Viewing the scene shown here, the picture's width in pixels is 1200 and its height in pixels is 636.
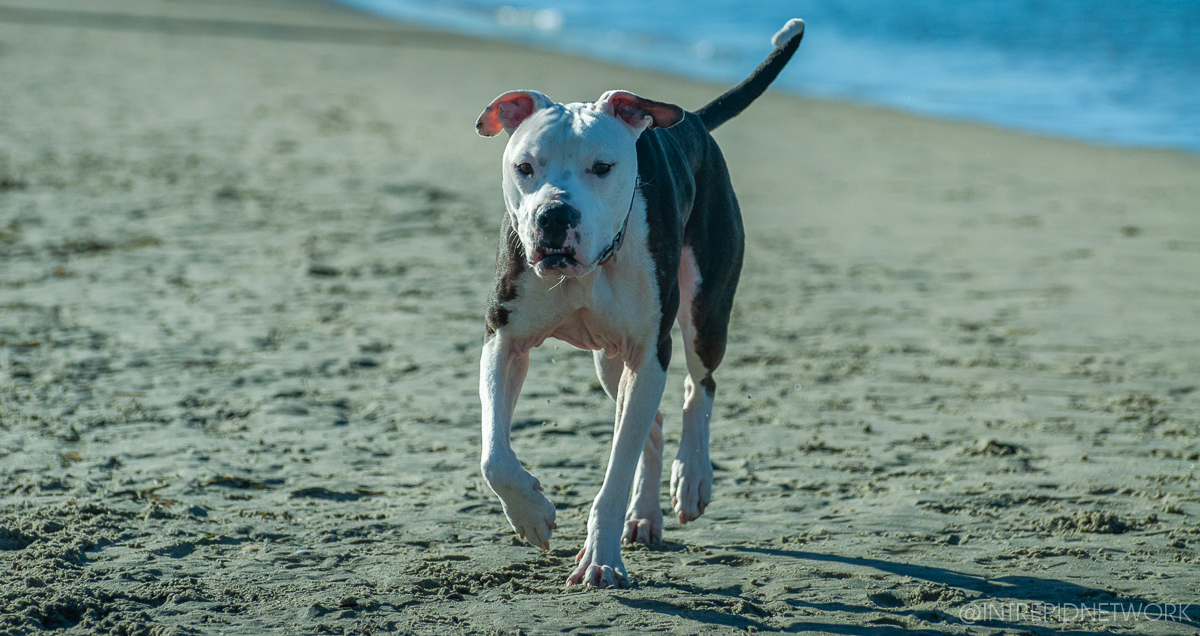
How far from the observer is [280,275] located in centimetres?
798

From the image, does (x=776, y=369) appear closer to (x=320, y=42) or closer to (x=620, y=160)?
(x=620, y=160)

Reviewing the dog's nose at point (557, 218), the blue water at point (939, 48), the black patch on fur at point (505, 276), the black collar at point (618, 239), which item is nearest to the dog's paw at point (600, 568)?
the black patch on fur at point (505, 276)

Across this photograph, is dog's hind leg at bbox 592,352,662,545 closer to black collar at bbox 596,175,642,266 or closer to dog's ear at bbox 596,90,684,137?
black collar at bbox 596,175,642,266

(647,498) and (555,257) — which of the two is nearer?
(555,257)

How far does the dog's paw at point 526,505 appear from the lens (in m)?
3.73

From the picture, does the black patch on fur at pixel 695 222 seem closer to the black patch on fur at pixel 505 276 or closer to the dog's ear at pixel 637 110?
the dog's ear at pixel 637 110

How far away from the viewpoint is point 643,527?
4.48m

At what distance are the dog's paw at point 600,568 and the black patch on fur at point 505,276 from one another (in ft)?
2.48

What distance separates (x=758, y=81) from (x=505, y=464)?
238 centimetres

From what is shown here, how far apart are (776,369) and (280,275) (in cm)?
334

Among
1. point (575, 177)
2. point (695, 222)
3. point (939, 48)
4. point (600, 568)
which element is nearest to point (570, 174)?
point (575, 177)

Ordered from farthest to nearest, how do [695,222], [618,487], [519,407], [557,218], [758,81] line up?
[519,407], [758,81], [695,222], [618,487], [557,218]

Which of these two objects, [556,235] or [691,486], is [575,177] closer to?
[556,235]

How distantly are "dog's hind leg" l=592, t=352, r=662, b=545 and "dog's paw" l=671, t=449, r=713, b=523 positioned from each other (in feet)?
0.25
